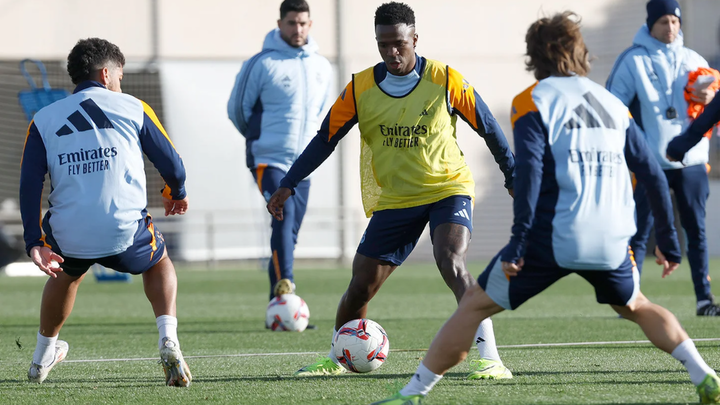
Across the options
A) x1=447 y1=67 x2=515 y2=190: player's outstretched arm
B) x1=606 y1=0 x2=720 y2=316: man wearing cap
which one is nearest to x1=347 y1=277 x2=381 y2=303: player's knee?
x1=447 y1=67 x2=515 y2=190: player's outstretched arm

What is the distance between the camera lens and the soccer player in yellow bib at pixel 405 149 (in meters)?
5.26

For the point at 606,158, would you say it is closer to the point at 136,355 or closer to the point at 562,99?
the point at 562,99

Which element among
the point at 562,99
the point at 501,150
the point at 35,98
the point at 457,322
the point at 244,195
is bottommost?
the point at 244,195

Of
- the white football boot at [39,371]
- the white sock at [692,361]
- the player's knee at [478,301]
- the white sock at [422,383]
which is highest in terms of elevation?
the player's knee at [478,301]

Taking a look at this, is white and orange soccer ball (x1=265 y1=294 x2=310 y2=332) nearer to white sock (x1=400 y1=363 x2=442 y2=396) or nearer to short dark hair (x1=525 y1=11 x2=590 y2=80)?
white sock (x1=400 y1=363 x2=442 y2=396)

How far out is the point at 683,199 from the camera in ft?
26.6

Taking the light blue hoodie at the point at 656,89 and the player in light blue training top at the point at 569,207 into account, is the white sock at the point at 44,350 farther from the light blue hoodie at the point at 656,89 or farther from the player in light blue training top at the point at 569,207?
the light blue hoodie at the point at 656,89

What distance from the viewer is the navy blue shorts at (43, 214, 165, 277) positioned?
4.92 m

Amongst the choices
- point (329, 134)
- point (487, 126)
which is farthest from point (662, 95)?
point (329, 134)

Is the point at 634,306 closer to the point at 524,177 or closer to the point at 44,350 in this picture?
the point at 524,177

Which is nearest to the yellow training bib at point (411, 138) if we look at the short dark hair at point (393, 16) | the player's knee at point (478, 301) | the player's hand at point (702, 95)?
the short dark hair at point (393, 16)

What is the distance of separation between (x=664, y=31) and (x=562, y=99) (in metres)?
4.42

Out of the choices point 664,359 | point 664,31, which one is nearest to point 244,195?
point 664,31

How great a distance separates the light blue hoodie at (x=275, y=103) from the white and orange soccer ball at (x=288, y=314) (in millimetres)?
1141
